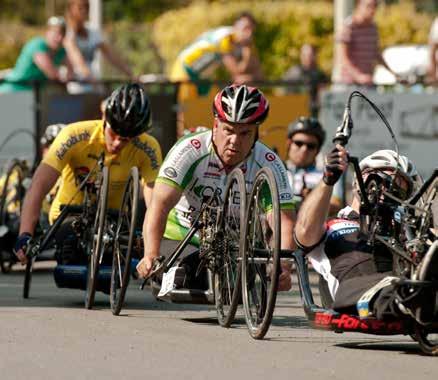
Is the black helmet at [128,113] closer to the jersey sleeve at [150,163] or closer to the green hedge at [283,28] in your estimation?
the jersey sleeve at [150,163]

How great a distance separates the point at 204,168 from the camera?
10.1 metres

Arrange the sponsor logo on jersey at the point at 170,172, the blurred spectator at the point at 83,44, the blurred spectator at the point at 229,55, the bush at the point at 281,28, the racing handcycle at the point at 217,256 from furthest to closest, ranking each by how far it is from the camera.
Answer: the bush at the point at 281,28, the blurred spectator at the point at 229,55, the blurred spectator at the point at 83,44, the sponsor logo on jersey at the point at 170,172, the racing handcycle at the point at 217,256

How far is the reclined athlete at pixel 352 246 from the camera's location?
830 cm

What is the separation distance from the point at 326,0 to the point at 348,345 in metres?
31.6

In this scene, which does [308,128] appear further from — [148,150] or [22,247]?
[22,247]

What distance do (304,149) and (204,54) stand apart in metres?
5.31

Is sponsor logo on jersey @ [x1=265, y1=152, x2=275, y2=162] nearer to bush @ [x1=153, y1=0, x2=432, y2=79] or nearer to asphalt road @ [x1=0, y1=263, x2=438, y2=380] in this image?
asphalt road @ [x1=0, y1=263, x2=438, y2=380]

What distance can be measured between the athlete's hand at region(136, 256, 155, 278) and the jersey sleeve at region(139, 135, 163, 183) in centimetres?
149

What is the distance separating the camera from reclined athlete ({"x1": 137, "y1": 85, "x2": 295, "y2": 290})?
987cm

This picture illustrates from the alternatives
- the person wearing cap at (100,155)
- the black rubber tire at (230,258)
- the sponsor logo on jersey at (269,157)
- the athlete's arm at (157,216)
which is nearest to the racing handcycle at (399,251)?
the black rubber tire at (230,258)

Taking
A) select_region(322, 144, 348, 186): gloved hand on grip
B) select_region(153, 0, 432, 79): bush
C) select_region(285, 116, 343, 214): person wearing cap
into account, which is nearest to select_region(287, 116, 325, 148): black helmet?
select_region(285, 116, 343, 214): person wearing cap

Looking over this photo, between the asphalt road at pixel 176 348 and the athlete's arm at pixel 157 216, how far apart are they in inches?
18.1

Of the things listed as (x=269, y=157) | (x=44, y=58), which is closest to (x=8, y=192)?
(x=44, y=58)

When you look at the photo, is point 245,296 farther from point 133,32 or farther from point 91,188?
point 133,32
